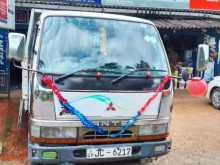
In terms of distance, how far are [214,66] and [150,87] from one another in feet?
34.9

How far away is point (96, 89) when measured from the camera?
17.4 feet

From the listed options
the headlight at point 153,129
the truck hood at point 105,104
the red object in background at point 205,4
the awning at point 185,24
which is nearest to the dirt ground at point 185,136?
the headlight at point 153,129

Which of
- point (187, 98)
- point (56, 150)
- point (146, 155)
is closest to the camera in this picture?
point (56, 150)

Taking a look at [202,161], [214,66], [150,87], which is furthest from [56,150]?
[214,66]

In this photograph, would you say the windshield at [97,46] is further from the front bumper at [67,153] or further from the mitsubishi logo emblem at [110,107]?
the front bumper at [67,153]

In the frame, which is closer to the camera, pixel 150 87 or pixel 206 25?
pixel 150 87

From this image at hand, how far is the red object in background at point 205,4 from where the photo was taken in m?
14.4

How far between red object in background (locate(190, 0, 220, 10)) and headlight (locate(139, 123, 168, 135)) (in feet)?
31.1

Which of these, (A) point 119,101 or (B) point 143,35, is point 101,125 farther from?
(B) point 143,35

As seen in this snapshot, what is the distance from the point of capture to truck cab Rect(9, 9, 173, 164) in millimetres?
5160

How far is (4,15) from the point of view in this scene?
10.4 m

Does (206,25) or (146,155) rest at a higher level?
(206,25)

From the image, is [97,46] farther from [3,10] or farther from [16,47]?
[3,10]

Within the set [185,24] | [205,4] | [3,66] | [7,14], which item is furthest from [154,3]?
[3,66]
